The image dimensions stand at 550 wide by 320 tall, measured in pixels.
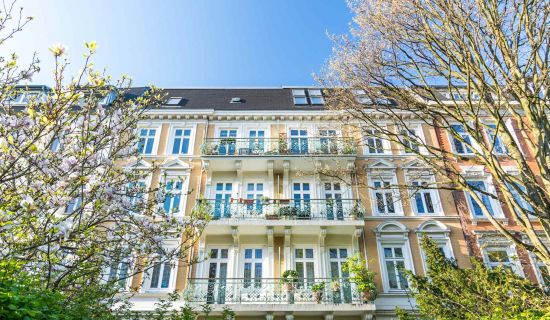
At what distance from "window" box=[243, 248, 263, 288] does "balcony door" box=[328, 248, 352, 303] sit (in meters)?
2.79

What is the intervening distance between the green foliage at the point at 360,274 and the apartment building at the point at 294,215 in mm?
371

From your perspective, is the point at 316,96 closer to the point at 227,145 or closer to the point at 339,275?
the point at 227,145

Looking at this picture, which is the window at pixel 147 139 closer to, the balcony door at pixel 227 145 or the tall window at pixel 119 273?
the balcony door at pixel 227 145

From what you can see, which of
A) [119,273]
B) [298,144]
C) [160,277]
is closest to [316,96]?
[298,144]

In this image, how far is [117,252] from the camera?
23.3 ft

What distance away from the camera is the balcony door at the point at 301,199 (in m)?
15.0

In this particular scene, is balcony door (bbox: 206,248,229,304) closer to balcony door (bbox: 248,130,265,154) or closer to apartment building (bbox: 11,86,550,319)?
apartment building (bbox: 11,86,550,319)

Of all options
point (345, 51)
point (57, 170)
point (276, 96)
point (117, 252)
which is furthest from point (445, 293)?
point (276, 96)

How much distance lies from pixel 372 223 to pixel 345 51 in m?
8.17

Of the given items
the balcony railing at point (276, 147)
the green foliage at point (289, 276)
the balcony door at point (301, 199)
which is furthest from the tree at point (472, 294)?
the balcony railing at point (276, 147)

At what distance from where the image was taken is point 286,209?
49.2 feet

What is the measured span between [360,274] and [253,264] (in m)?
4.18

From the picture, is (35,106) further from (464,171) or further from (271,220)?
(464,171)

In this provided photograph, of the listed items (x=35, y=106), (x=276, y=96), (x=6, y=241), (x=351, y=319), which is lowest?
(x=351, y=319)
